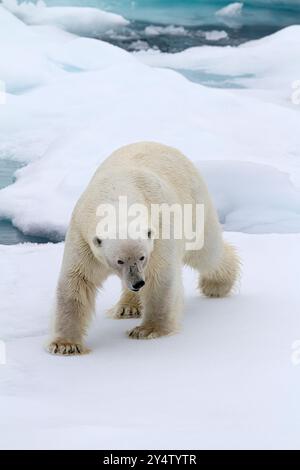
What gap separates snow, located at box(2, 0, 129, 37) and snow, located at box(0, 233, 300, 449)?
145 inches

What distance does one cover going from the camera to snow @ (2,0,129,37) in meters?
7.29

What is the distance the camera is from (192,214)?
11.3 ft

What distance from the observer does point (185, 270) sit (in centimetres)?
459

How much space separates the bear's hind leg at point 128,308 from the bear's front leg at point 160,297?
14.6 inches

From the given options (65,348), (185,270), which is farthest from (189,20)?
(65,348)

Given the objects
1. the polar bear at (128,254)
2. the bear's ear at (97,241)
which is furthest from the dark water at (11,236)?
the bear's ear at (97,241)

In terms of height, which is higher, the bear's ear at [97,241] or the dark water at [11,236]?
the dark water at [11,236]

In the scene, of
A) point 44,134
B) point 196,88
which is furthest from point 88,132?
point 196,88

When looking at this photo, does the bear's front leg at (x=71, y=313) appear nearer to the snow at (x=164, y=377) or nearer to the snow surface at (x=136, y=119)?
the snow at (x=164, y=377)

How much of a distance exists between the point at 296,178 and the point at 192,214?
2.56 m

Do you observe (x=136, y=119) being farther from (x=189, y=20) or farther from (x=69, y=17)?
(x=69, y=17)

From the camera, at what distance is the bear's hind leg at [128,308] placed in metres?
3.55

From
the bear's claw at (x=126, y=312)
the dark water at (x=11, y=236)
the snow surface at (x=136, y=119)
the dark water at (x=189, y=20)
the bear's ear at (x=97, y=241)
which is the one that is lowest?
the bear's ear at (x=97, y=241)

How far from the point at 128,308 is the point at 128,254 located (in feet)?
2.97
